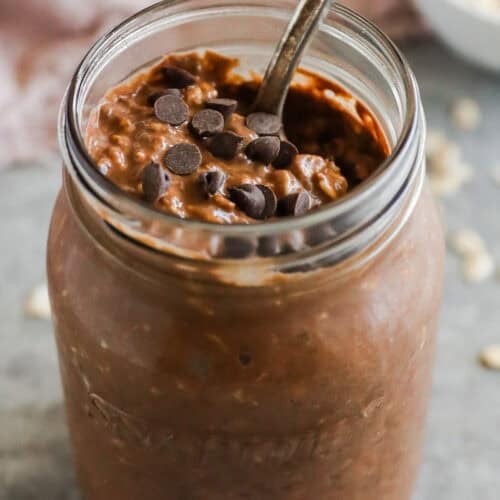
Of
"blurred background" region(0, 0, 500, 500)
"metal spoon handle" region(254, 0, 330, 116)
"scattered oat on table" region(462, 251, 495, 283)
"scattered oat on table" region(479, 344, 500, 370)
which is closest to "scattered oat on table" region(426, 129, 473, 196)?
"blurred background" region(0, 0, 500, 500)

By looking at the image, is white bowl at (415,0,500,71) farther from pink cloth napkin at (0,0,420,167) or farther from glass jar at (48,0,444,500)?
glass jar at (48,0,444,500)

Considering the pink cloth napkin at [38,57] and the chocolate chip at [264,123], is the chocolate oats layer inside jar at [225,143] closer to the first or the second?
the chocolate chip at [264,123]

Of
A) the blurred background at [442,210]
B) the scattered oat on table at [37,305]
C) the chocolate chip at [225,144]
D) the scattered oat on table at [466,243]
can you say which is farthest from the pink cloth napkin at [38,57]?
the chocolate chip at [225,144]

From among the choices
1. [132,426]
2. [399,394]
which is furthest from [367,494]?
[132,426]

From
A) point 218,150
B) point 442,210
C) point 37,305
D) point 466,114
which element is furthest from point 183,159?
point 466,114

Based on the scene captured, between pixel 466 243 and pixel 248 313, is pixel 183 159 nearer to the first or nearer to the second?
pixel 248 313

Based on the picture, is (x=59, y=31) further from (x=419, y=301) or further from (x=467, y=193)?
(x=419, y=301)
